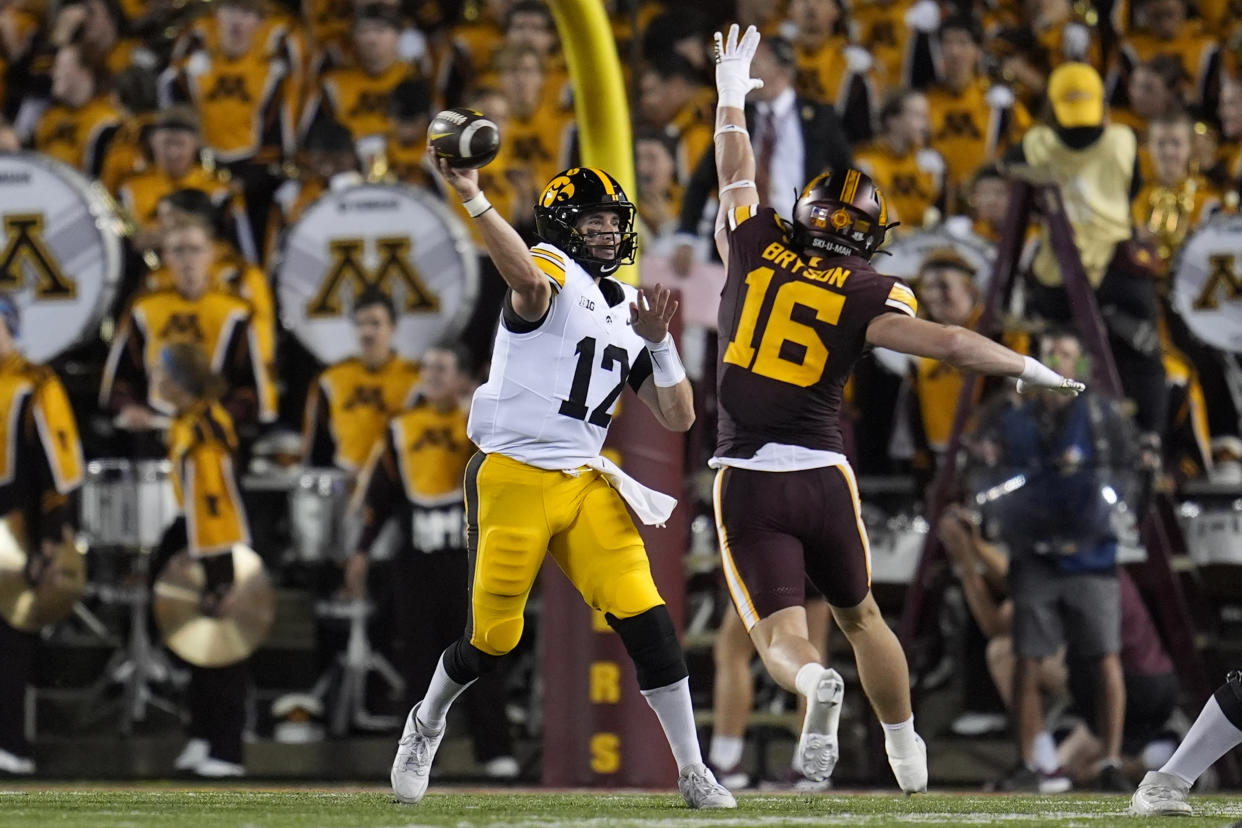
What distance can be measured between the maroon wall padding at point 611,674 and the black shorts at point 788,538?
1.97 metres

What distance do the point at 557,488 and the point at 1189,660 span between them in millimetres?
4200

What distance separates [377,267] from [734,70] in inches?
132

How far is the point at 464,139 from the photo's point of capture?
6.55m

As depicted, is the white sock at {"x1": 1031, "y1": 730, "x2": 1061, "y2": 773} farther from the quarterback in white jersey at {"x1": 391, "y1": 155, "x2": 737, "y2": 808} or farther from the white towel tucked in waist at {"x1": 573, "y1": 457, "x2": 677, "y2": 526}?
the white towel tucked in waist at {"x1": 573, "y1": 457, "x2": 677, "y2": 526}

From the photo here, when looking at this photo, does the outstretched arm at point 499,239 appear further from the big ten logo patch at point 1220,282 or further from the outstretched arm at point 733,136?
the big ten logo patch at point 1220,282

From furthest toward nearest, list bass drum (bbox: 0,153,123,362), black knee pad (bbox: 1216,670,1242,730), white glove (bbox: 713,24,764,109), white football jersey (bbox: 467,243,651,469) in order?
1. bass drum (bbox: 0,153,123,362)
2. white glove (bbox: 713,24,764,109)
3. white football jersey (bbox: 467,243,651,469)
4. black knee pad (bbox: 1216,670,1242,730)

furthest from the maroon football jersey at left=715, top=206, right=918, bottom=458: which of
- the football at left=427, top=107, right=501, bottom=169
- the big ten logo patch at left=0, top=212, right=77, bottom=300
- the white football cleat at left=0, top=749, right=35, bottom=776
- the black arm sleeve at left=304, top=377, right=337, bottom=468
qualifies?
the big ten logo patch at left=0, top=212, right=77, bottom=300

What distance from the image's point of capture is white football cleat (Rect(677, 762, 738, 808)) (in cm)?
708

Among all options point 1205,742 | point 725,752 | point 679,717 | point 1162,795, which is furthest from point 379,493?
point 1205,742

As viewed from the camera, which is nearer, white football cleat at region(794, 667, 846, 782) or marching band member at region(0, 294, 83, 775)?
white football cleat at region(794, 667, 846, 782)

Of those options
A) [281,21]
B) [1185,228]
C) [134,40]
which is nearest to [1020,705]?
[1185,228]

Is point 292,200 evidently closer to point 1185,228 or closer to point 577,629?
point 577,629

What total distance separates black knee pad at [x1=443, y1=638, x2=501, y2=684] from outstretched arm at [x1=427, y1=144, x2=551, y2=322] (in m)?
1.11

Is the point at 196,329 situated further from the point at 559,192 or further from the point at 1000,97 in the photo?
the point at 1000,97
